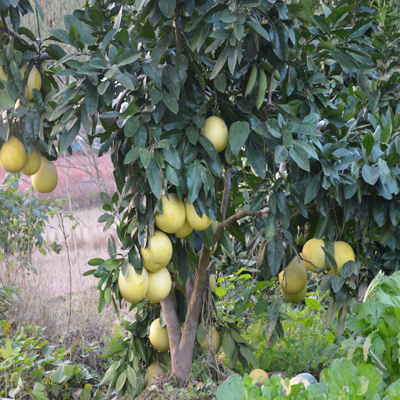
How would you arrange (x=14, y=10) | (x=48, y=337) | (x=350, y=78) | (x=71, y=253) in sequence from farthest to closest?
(x=71, y=253)
(x=48, y=337)
(x=350, y=78)
(x=14, y=10)

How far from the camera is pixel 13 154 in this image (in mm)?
1515

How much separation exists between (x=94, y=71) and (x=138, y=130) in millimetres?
200

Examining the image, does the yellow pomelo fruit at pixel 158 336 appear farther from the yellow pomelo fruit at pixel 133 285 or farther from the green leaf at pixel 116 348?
the yellow pomelo fruit at pixel 133 285

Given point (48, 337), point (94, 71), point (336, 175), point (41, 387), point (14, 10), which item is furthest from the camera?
point (48, 337)

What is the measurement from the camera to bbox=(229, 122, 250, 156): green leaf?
1.26m

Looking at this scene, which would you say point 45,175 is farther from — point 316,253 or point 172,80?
point 316,253

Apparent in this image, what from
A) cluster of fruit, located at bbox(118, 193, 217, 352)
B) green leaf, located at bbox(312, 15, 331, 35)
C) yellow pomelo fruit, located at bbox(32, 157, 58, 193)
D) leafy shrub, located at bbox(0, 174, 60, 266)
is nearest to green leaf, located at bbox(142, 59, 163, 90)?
cluster of fruit, located at bbox(118, 193, 217, 352)

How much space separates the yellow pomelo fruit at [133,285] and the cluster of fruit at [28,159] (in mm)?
565

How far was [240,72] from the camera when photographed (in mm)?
1414

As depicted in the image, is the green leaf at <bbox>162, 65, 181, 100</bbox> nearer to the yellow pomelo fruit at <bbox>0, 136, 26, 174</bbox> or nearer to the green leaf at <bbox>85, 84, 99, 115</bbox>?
the green leaf at <bbox>85, 84, 99, 115</bbox>

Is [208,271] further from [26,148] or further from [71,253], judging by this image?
[71,253]

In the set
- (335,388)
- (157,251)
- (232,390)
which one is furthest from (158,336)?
(335,388)

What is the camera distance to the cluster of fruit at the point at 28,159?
152cm

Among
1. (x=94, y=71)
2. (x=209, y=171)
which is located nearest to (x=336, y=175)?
(x=209, y=171)
